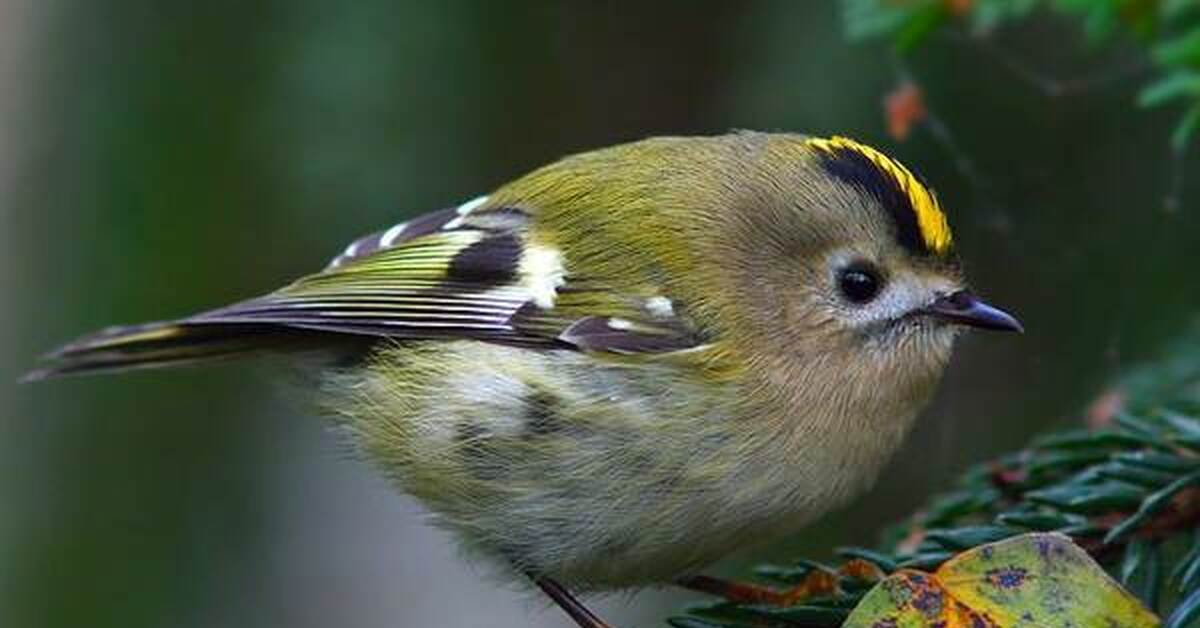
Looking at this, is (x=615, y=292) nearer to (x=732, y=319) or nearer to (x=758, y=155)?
(x=732, y=319)

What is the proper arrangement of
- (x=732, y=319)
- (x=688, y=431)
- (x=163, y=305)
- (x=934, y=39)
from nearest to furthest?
(x=688, y=431), (x=732, y=319), (x=934, y=39), (x=163, y=305)

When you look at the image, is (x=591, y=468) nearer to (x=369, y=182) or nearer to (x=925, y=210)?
(x=925, y=210)

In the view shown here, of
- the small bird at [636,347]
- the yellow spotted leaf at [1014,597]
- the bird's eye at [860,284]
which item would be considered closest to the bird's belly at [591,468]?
the small bird at [636,347]

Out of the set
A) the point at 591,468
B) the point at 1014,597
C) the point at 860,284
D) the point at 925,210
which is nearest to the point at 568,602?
the point at 591,468

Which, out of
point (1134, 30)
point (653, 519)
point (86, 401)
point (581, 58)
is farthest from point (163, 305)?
point (1134, 30)

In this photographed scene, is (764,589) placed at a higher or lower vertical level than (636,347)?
lower

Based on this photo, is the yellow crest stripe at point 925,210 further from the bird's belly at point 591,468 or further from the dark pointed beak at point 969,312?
the bird's belly at point 591,468

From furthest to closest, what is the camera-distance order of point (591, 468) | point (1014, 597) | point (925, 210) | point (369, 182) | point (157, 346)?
point (369, 182), point (157, 346), point (925, 210), point (591, 468), point (1014, 597)
